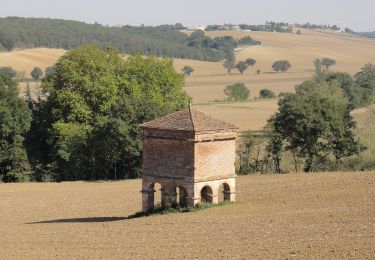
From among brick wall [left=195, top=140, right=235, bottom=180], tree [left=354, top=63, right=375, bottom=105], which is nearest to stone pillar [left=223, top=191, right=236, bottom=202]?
brick wall [left=195, top=140, right=235, bottom=180]

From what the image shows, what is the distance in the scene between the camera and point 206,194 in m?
36.1

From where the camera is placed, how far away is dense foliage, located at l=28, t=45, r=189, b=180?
58.3 meters

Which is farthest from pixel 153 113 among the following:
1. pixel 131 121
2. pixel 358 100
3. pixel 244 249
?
pixel 358 100

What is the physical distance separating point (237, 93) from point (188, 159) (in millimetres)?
87887

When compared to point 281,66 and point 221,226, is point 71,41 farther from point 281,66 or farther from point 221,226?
point 221,226

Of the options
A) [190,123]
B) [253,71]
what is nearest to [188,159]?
[190,123]

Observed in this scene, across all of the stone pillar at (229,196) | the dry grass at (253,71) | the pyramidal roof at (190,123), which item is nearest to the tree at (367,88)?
the dry grass at (253,71)

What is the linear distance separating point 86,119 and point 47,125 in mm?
4164

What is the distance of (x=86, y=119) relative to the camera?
64312 millimetres

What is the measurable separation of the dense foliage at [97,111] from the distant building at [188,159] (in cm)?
2017

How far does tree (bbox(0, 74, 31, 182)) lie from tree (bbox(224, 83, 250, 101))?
5923cm

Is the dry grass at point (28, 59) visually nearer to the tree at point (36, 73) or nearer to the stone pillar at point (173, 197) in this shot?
the tree at point (36, 73)

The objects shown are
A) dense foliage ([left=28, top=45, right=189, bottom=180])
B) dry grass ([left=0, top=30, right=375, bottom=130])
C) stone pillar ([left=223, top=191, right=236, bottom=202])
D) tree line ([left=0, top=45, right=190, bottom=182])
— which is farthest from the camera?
dry grass ([left=0, top=30, right=375, bottom=130])

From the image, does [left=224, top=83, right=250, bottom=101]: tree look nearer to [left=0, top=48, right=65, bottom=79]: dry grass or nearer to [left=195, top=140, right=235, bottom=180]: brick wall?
[left=0, top=48, right=65, bottom=79]: dry grass
